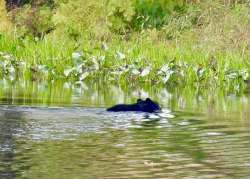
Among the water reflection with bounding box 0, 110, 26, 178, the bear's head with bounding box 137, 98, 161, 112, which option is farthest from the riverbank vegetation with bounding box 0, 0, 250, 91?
the water reflection with bounding box 0, 110, 26, 178

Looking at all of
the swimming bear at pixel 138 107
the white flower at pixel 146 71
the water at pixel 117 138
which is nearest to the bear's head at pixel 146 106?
the swimming bear at pixel 138 107

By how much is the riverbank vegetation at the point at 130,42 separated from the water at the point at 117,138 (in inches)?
161

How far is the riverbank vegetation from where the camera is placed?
19.9 metres

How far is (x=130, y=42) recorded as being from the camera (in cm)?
2609

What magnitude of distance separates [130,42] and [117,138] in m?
16.0

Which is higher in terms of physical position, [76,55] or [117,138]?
[76,55]

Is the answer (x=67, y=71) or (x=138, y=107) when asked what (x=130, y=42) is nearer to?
(x=67, y=71)

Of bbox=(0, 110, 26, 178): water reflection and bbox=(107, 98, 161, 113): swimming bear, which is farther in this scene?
bbox=(107, 98, 161, 113): swimming bear

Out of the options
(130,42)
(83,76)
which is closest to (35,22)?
(130,42)

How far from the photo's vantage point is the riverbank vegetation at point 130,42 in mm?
19875

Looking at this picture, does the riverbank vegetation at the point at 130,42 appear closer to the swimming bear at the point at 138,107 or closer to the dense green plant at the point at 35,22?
the dense green plant at the point at 35,22

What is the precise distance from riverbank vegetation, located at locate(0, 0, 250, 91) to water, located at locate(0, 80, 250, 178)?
409 cm

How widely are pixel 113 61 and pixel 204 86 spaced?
212cm

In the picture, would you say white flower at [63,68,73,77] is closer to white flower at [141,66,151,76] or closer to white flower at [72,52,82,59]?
white flower at [72,52,82,59]
